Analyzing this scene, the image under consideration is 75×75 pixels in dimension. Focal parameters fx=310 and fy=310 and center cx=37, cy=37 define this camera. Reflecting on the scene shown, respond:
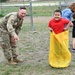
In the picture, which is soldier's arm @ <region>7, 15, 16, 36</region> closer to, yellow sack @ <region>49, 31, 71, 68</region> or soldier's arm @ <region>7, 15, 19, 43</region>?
soldier's arm @ <region>7, 15, 19, 43</region>

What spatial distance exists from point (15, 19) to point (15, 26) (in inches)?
8.8

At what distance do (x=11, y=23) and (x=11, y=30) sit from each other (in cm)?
23

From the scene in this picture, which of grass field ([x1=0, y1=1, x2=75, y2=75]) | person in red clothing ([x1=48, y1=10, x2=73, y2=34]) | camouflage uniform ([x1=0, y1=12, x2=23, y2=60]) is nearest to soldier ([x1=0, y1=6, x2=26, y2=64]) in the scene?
camouflage uniform ([x1=0, y1=12, x2=23, y2=60])

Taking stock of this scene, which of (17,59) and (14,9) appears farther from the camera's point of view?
(14,9)

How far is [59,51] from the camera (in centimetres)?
705

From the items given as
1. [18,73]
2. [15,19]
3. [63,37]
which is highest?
[15,19]

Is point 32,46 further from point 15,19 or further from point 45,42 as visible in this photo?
point 15,19

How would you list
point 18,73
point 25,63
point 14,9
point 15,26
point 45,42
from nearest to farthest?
point 18,73 → point 15,26 → point 25,63 → point 45,42 → point 14,9

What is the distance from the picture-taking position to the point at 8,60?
24.6 feet

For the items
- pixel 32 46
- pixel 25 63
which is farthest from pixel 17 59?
pixel 32 46

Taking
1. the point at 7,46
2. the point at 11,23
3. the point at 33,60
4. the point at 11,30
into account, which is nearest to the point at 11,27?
the point at 11,30

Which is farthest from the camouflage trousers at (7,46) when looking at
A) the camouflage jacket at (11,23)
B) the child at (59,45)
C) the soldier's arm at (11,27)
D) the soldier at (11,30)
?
the child at (59,45)

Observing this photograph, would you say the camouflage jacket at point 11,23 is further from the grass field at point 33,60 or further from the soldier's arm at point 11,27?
the grass field at point 33,60

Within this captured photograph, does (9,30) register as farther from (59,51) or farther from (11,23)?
(59,51)
